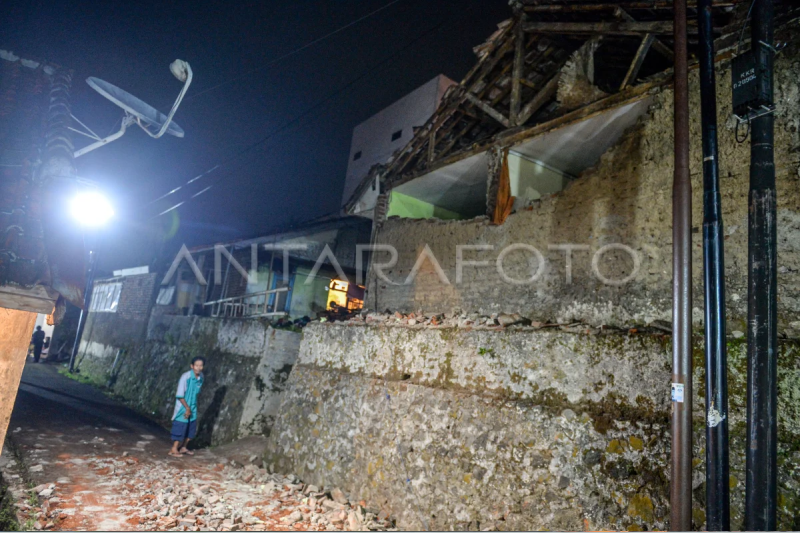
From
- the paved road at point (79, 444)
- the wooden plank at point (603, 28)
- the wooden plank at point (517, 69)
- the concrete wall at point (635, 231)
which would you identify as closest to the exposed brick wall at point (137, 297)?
the paved road at point (79, 444)

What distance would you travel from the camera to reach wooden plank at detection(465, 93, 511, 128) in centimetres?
795

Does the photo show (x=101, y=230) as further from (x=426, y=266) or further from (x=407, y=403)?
(x=407, y=403)

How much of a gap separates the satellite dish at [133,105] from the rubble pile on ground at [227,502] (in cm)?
571

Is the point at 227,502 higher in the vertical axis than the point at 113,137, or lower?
lower

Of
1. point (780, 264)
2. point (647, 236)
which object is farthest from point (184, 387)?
point (780, 264)

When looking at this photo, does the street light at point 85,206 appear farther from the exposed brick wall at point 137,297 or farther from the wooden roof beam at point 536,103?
the exposed brick wall at point 137,297

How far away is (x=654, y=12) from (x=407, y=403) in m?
6.52

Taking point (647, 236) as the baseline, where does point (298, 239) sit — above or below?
above

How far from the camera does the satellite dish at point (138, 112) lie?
6.52 m

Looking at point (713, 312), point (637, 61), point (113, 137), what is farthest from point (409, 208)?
point (713, 312)

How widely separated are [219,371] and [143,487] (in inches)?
193

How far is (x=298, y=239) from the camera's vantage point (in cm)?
1473

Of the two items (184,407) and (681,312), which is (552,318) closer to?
(681,312)

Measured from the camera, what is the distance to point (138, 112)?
274 inches
